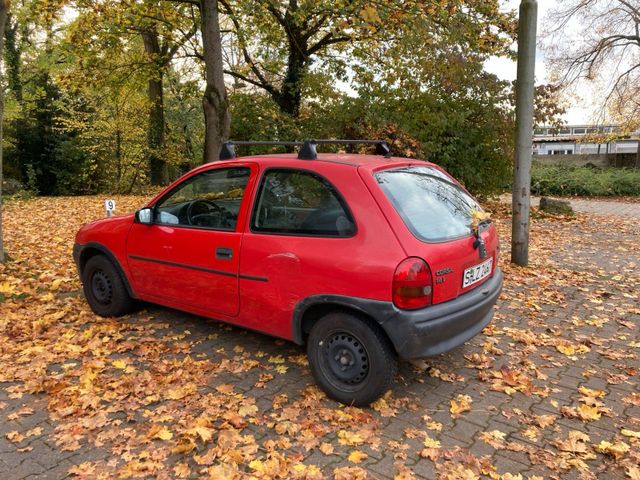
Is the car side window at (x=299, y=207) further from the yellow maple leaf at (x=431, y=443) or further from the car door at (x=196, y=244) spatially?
the yellow maple leaf at (x=431, y=443)

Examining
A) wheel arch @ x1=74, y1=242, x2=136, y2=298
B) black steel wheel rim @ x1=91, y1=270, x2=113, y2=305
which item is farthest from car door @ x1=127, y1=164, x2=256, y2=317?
black steel wheel rim @ x1=91, y1=270, x2=113, y2=305

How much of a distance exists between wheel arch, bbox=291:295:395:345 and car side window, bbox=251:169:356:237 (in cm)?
44

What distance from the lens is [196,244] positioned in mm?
4047

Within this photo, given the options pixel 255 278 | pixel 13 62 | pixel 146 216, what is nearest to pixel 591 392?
pixel 255 278

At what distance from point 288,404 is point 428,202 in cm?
175

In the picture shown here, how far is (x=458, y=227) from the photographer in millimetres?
3568

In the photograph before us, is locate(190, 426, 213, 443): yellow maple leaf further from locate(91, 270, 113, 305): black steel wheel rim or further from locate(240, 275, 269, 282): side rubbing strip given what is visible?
locate(91, 270, 113, 305): black steel wheel rim

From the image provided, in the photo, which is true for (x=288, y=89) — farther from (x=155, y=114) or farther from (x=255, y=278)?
(x=255, y=278)

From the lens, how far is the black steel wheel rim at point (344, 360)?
10.7ft

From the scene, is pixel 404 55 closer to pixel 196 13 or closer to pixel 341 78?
pixel 341 78

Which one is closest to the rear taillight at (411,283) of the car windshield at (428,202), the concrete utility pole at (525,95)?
the car windshield at (428,202)

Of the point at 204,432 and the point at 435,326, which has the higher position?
the point at 435,326

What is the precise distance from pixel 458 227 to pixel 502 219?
33.4 feet

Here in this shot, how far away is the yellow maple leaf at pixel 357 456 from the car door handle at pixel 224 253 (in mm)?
1722
